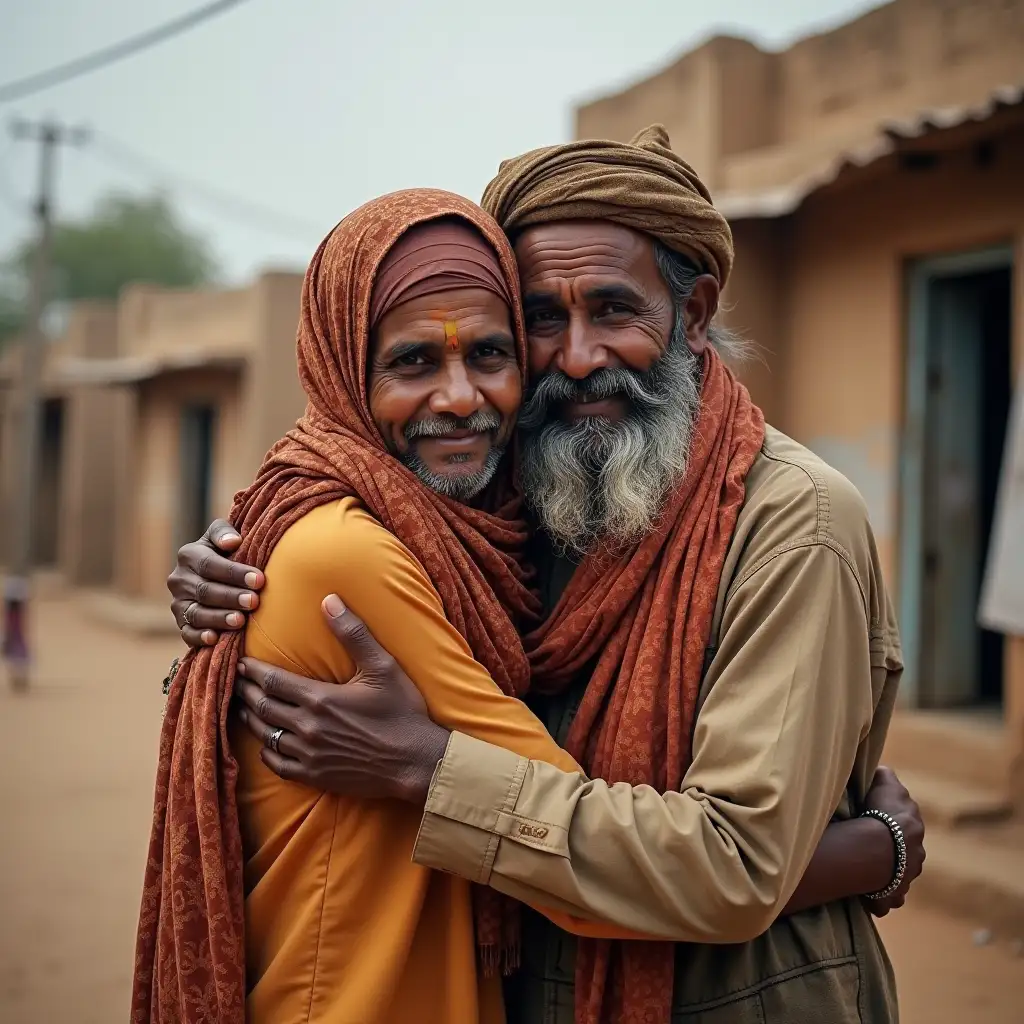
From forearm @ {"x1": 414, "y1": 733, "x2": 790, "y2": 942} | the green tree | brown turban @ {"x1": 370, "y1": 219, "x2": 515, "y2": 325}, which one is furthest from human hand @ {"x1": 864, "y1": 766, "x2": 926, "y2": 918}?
the green tree

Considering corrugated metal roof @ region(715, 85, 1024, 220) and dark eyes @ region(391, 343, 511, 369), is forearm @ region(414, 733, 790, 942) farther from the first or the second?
corrugated metal roof @ region(715, 85, 1024, 220)

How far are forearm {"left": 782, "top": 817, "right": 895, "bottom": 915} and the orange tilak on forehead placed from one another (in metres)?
1.08

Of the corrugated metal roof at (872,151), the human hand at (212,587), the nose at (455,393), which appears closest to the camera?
the human hand at (212,587)

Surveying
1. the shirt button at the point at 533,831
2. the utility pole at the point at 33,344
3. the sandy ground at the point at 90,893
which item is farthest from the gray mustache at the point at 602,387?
the utility pole at the point at 33,344

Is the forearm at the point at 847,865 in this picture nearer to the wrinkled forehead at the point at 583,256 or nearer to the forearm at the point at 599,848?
the forearm at the point at 599,848

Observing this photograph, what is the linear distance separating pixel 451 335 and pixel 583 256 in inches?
14.0

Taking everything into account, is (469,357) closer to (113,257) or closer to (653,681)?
(653,681)

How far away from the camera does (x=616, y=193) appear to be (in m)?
2.21

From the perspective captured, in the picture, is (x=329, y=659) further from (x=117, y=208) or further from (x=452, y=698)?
(x=117, y=208)

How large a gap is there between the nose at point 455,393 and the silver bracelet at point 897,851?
1.02 m

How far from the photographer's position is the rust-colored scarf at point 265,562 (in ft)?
6.12

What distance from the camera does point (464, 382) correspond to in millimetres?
2057

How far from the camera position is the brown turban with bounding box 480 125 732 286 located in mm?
2225

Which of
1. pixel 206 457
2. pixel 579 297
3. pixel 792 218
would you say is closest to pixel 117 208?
pixel 206 457
